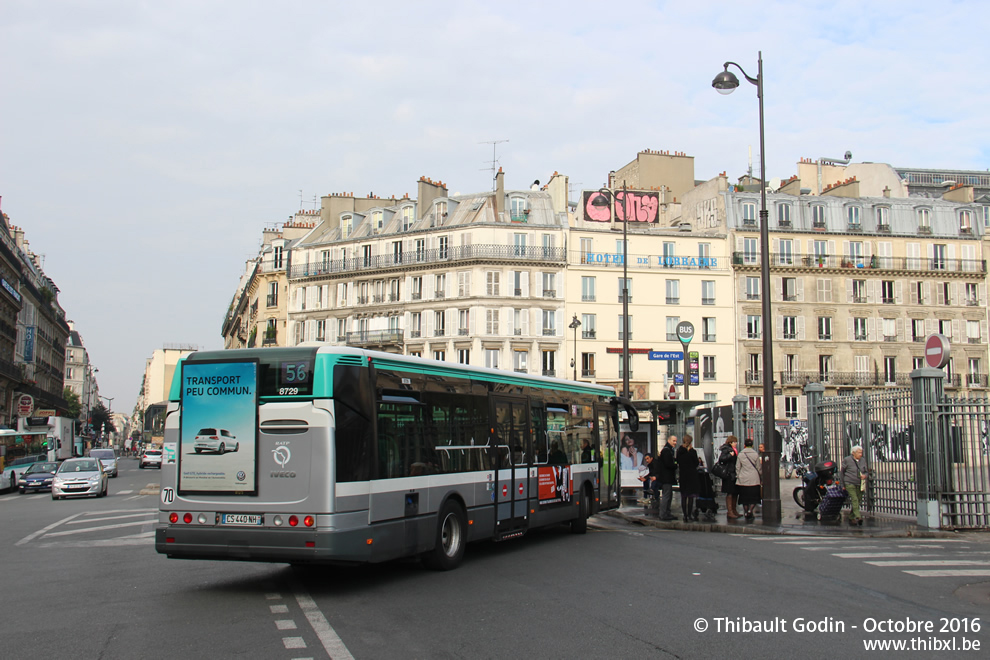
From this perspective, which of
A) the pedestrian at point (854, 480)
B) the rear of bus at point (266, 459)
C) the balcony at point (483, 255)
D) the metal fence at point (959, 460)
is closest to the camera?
the rear of bus at point (266, 459)

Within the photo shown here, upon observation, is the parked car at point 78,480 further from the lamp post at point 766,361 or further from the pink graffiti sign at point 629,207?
the pink graffiti sign at point 629,207

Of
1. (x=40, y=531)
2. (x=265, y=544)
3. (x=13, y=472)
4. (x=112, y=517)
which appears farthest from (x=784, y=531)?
(x=13, y=472)

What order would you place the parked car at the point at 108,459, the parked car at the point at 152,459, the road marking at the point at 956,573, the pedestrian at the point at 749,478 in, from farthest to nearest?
the parked car at the point at 152,459 < the parked car at the point at 108,459 < the pedestrian at the point at 749,478 < the road marking at the point at 956,573

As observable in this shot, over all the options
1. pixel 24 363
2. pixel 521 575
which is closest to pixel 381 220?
pixel 24 363

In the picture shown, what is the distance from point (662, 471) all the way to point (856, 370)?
47.8 metres

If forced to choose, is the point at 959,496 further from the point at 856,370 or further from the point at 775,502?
the point at 856,370

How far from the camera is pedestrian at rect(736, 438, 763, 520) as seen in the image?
18.0m

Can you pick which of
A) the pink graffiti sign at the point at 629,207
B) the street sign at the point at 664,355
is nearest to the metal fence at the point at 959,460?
the street sign at the point at 664,355

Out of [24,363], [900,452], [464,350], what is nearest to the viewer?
[900,452]

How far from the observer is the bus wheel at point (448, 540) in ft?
36.8

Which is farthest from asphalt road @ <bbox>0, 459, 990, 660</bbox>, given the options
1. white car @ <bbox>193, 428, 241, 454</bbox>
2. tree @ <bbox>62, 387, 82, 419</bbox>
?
tree @ <bbox>62, 387, 82, 419</bbox>

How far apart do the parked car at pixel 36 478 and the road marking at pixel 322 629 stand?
30.1 metres

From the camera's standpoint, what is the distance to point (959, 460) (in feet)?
53.2

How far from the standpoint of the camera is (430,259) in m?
60.9
